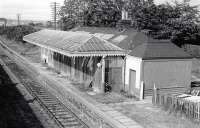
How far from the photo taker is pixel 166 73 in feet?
72.6

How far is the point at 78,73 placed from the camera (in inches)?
1099

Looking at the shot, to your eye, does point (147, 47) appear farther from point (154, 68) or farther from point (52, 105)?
point (52, 105)

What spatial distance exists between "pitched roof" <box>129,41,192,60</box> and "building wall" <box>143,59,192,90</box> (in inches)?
14.6

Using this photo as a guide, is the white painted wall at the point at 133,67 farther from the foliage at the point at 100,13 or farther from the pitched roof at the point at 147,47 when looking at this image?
the foliage at the point at 100,13

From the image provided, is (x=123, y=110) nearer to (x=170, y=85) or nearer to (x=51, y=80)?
(x=170, y=85)

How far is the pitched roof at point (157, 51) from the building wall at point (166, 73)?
1.21ft

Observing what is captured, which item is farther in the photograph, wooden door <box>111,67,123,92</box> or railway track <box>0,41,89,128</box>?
wooden door <box>111,67,123,92</box>

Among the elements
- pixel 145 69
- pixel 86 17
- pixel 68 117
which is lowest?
pixel 68 117

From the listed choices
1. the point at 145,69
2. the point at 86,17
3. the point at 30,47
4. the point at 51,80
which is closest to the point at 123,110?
the point at 145,69

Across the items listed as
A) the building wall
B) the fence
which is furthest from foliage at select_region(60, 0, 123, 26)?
the fence

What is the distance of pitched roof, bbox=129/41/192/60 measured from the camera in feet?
70.7

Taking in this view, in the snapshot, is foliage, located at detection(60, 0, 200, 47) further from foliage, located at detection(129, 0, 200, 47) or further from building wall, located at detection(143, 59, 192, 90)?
building wall, located at detection(143, 59, 192, 90)

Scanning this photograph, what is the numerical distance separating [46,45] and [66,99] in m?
9.61

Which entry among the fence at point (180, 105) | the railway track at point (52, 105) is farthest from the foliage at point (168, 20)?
the fence at point (180, 105)
